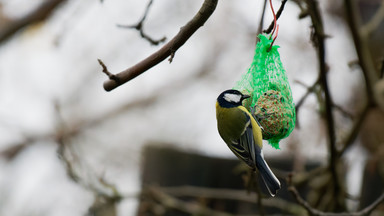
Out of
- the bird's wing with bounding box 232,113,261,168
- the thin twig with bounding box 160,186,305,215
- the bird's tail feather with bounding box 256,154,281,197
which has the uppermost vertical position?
the bird's wing with bounding box 232,113,261,168

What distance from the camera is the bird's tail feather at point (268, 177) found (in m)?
2.25

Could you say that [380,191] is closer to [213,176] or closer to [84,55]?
[213,176]

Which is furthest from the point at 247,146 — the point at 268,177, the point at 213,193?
the point at 213,193

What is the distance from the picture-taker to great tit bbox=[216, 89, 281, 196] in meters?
2.39

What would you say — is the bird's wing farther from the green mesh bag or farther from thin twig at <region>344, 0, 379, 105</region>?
thin twig at <region>344, 0, 379, 105</region>

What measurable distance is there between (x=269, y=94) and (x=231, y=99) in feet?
0.69

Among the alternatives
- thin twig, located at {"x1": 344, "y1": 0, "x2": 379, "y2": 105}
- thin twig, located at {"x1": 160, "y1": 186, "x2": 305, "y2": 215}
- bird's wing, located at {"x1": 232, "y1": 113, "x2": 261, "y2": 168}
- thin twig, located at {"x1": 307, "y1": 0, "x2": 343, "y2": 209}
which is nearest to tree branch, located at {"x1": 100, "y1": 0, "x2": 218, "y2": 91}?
thin twig, located at {"x1": 307, "y1": 0, "x2": 343, "y2": 209}

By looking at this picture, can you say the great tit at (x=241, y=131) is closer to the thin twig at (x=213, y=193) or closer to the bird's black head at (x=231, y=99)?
the bird's black head at (x=231, y=99)

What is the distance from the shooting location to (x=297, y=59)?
548 centimetres

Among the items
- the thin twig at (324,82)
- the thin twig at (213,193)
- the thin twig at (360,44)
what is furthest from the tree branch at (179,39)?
the thin twig at (213,193)

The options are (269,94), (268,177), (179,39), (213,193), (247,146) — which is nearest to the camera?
(179,39)

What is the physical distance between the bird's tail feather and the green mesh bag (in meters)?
0.16

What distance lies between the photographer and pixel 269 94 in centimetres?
257

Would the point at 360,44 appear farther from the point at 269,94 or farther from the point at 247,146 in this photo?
the point at 247,146
